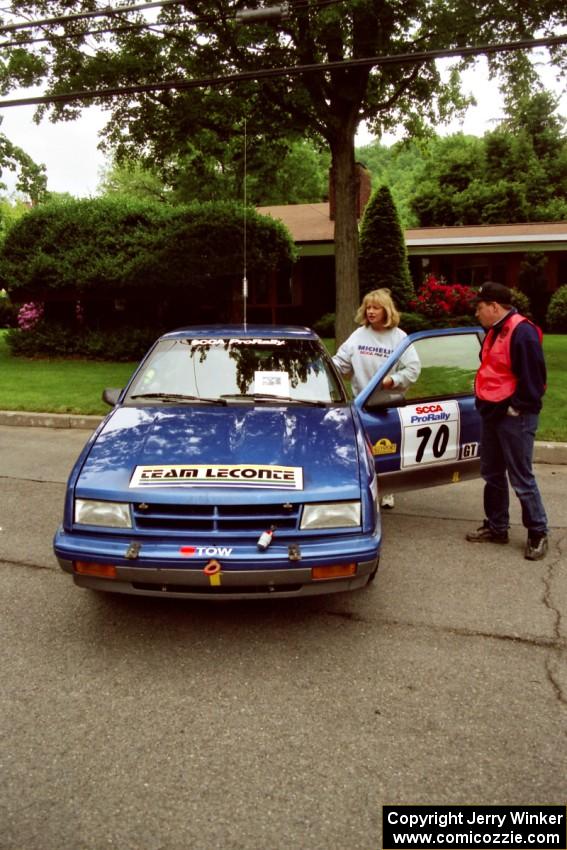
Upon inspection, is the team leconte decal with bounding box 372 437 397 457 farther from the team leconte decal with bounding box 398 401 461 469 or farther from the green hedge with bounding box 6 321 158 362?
the green hedge with bounding box 6 321 158 362

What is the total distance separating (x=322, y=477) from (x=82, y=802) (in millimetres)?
1694

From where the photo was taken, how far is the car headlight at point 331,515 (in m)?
3.23

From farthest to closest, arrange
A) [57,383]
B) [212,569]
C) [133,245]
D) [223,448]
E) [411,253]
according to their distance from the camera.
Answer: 1. [411,253]
2. [133,245]
3. [57,383]
4. [223,448]
5. [212,569]

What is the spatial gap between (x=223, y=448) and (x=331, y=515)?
69 centimetres

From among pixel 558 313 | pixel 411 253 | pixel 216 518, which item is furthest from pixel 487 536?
pixel 411 253

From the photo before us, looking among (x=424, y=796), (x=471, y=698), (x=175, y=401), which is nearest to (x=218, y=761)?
(x=424, y=796)

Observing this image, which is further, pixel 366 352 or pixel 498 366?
pixel 366 352

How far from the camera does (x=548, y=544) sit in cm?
490

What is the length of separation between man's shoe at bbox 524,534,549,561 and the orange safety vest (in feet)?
3.26

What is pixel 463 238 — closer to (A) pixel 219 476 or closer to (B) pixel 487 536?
(B) pixel 487 536

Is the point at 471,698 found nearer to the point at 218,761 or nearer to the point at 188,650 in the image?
the point at 218,761

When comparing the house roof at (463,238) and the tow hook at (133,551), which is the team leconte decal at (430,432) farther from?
the house roof at (463,238)

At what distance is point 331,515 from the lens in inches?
128

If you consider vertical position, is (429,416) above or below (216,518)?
above
